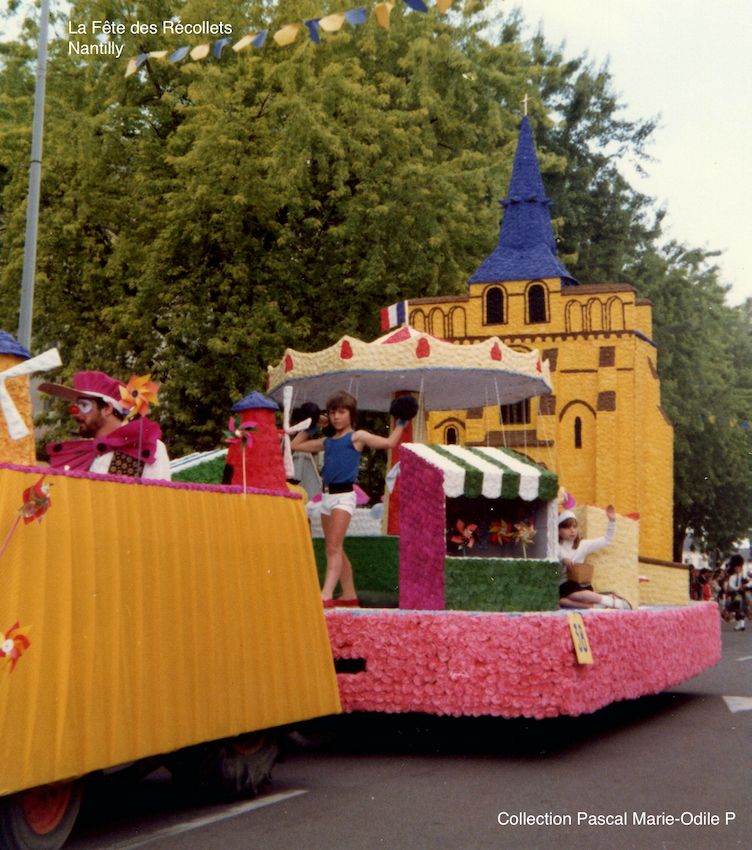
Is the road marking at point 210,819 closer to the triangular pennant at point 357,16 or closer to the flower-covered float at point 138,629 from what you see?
the flower-covered float at point 138,629

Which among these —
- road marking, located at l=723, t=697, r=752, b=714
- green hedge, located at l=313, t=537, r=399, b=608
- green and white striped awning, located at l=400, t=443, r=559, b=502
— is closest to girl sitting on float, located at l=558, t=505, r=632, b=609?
green and white striped awning, located at l=400, t=443, r=559, b=502

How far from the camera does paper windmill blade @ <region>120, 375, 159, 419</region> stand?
6.78 m

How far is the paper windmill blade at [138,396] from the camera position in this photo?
678 centimetres

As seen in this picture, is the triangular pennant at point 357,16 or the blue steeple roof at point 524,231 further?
the blue steeple roof at point 524,231

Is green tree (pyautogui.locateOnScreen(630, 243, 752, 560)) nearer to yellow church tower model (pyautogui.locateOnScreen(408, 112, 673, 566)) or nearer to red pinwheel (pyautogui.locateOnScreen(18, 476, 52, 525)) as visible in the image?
yellow church tower model (pyautogui.locateOnScreen(408, 112, 673, 566))

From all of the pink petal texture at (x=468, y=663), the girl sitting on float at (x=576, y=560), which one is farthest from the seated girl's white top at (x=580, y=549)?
Answer: the pink petal texture at (x=468, y=663)

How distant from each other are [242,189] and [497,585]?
13.1 m

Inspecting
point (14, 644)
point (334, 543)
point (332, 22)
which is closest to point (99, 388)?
point (14, 644)

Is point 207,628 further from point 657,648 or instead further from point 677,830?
→ point 657,648

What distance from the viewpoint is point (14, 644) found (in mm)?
5164

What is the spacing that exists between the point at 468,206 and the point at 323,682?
16.8 m

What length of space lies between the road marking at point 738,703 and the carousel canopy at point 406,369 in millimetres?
3682

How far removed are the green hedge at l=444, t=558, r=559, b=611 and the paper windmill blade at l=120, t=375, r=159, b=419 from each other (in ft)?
11.1

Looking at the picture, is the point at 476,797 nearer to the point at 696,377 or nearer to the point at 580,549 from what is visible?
the point at 580,549
